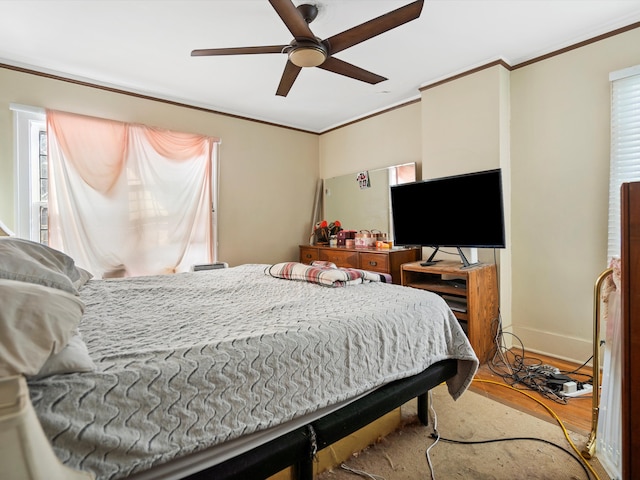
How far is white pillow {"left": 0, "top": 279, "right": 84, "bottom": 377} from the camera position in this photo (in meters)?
0.65

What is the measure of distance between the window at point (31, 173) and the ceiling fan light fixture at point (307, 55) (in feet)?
8.03

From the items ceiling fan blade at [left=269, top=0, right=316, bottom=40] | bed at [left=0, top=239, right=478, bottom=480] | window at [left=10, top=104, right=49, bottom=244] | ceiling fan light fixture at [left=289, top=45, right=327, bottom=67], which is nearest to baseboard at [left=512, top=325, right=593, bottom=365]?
bed at [left=0, top=239, right=478, bottom=480]

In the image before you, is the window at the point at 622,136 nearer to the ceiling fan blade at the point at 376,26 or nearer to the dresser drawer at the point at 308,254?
the ceiling fan blade at the point at 376,26

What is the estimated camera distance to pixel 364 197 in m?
4.04

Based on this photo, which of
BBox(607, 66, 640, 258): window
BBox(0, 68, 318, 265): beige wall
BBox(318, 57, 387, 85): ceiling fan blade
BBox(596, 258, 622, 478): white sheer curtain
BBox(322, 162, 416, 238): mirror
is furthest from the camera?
BBox(322, 162, 416, 238): mirror

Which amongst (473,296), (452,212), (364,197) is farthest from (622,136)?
(364,197)

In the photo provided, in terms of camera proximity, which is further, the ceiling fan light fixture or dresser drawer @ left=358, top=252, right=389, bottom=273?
dresser drawer @ left=358, top=252, right=389, bottom=273

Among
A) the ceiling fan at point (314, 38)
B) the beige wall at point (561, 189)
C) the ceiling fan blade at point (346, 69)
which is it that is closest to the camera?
the ceiling fan at point (314, 38)

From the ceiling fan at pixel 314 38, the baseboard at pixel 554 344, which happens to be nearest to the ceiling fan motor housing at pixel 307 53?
the ceiling fan at pixel 314 38

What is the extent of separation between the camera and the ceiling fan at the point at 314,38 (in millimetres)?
1580

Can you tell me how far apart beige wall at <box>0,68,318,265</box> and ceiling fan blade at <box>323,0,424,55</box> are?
89.6 inches

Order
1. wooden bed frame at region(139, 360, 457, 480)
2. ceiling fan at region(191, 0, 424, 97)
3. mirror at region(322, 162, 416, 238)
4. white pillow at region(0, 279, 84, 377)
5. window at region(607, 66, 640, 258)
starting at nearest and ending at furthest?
white pillow at region(0, 279, 84, 377) → wooden bed frame at region(139, 360, 457, 480) → ceiling fan at region(191, 0, 424, 97) → window at region(607, 66, 640, 258) → mirror at region(322, 162, 416, 238)

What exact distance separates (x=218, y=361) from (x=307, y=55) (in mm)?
1733

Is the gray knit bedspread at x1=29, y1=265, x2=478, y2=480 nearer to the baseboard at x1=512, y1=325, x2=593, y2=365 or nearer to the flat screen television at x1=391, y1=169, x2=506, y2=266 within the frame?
the flat screen television at x1=391, y1=169, x2=506, y2=266
